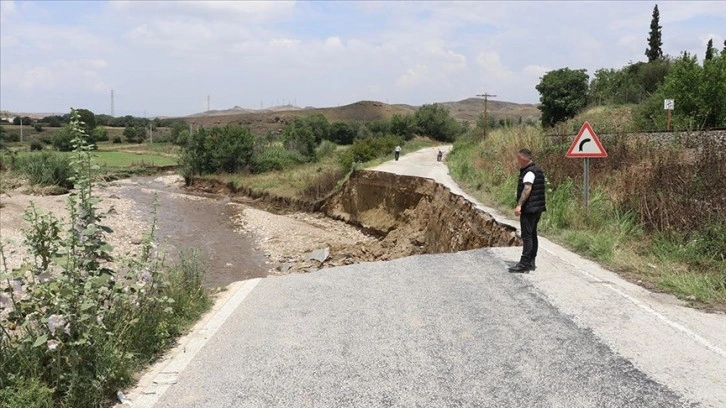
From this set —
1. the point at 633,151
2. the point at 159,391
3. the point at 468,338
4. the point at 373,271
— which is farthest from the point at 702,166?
the point at 159,391

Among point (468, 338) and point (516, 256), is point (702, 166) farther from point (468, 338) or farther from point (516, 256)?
point (468, 338)

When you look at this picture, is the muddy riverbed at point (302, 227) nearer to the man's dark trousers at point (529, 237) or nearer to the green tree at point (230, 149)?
the man's dark trousers at point (529, 237)

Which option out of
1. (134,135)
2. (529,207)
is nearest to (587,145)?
(529,207)

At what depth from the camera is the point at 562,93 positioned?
205 ft

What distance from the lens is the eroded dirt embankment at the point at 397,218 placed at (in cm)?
1575

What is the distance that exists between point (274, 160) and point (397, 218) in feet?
94.1

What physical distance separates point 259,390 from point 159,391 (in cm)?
88

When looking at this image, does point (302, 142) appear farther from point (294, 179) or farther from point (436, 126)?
point (436, 126)

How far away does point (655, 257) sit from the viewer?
898 centimetres

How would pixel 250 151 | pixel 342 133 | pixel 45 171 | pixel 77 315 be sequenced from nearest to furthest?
pixel 77 315
pixel 45 171
pixel 250 151
pixel 342 133

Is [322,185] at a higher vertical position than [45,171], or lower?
lower

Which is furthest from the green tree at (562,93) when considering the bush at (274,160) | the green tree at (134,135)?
the green tree at (134,135)

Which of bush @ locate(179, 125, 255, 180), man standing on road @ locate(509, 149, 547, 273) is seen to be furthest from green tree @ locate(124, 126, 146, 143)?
man standing on road @ locate(509, 149, 547, 273)

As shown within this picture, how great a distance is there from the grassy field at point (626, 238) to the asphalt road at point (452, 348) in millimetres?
498
